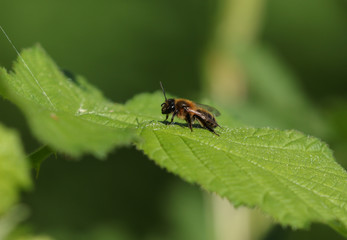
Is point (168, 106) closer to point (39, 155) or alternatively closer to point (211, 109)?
point (211, 109)

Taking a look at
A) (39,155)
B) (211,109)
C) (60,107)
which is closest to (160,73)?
(211,109)

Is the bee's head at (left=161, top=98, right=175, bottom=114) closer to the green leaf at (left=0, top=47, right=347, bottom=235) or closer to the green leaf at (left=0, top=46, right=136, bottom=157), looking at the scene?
the green leaf at (left=0, top=47, right=347, bottom=235)

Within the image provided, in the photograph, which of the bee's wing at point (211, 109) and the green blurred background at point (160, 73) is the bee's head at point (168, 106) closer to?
the bee's wing at point (211, 109)

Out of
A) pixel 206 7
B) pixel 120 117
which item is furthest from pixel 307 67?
pixel 120 117

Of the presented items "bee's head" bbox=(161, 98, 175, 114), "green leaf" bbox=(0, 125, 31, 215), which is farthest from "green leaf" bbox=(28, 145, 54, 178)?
"bee's head" bbox=(161, 98, 175, 114)


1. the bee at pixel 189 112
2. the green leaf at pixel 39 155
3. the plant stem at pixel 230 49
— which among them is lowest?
the green leaf at pixel 39 155

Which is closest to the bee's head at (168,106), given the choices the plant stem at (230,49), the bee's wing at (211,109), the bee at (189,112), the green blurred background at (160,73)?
the bee at (189,112)
